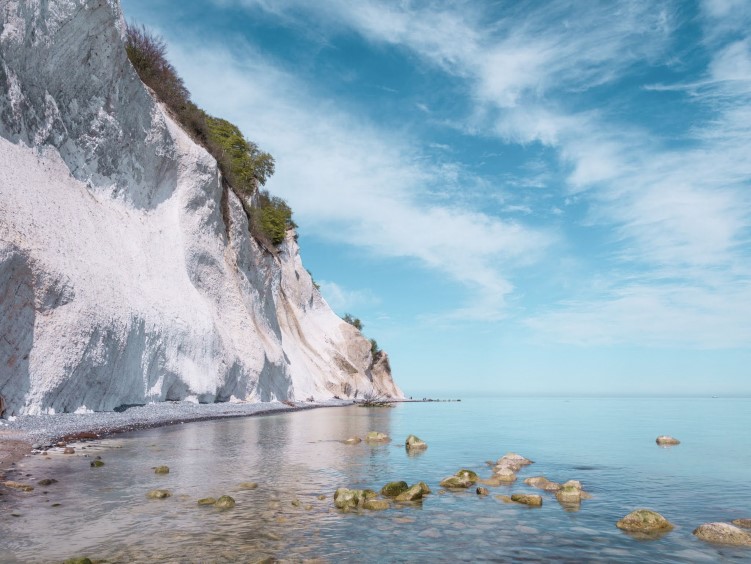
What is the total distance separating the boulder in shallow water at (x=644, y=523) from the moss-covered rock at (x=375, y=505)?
4.29 meters

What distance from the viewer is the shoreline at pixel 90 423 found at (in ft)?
48.4

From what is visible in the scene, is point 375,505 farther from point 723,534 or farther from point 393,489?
point 723,534

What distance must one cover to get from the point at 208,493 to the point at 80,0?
85.2 feet

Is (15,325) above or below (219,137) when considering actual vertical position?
below

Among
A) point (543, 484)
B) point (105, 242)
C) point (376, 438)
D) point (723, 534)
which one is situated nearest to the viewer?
point (723, 534)

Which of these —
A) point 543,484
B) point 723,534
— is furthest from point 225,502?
point 723,534

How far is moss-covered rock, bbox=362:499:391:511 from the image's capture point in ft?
34.7

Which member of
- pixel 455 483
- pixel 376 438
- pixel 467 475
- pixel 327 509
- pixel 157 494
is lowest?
pixel 327 509

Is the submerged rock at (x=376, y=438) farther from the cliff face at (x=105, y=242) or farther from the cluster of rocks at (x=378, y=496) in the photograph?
the cliff face at (x=105, y=242)

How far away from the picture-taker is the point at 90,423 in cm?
1981

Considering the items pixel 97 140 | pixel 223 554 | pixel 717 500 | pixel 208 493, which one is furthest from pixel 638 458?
pixel 97 140

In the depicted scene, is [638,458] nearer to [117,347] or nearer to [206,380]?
[117,347]

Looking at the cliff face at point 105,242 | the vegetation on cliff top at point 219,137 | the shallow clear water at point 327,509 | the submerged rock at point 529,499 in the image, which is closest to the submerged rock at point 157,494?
the shallow clear water at point 327,509

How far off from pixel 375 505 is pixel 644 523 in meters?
4.91
